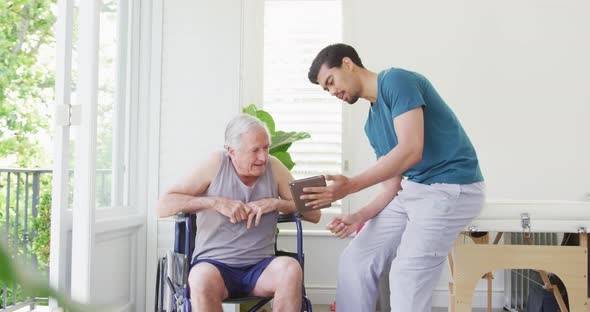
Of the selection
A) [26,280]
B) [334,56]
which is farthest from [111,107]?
[26,280]

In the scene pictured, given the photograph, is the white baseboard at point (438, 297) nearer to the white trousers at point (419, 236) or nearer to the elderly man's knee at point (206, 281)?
the white trousers at point (419, 236)

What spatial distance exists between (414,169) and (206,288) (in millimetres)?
885

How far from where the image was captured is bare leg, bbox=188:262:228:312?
2.23 m

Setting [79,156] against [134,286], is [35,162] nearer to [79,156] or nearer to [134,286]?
[134,286]

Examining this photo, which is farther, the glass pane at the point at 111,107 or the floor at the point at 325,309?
the floor at the point at 325,309

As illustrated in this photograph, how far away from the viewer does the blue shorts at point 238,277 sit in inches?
95.0

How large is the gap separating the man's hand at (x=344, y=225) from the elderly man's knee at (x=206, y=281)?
48cm

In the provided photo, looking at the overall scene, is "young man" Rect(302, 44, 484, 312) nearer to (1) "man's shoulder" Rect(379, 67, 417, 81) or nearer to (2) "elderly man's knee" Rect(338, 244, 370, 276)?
(1) "man's shoulder" Rect(379, 67, 417, 81)

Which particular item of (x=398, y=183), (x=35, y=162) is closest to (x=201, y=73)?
(x=398, y=183)

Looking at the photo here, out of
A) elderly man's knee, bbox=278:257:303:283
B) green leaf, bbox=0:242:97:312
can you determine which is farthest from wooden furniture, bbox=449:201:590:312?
green leaf, bbox=0:242:97:312

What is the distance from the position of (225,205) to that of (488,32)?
9.17ft

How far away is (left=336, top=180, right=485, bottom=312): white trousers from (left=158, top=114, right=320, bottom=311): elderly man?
13.3 inches

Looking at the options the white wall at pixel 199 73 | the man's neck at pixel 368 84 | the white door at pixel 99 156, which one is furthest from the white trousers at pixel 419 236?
the white wall at pixel 199 73

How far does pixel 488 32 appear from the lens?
441 cm
